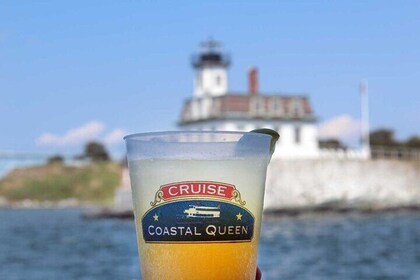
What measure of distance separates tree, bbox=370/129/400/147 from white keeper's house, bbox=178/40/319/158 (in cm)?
2197

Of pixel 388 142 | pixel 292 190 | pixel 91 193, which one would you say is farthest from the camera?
pixel 91 193

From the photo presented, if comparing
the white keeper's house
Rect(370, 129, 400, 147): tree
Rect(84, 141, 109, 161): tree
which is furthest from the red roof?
Rect(84, 141, 109, 161): tree

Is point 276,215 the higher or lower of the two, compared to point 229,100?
lower

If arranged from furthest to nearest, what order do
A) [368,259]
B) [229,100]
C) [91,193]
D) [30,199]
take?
[30,199] < [91,193] < [229,100] < [368,259]

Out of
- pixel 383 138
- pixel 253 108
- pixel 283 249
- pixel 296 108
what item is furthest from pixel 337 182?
pixel 383 138

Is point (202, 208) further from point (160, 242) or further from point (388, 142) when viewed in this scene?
point (388, 142)

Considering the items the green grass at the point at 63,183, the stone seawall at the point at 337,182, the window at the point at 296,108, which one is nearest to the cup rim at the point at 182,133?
the stone seawall at the point at 337,182

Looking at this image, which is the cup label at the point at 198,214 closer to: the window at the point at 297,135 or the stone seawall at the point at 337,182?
the stone seawall at the point at 337,182

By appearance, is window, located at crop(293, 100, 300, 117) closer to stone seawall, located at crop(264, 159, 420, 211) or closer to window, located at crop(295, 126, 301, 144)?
window, located at crop(295, 126, 301, 144)

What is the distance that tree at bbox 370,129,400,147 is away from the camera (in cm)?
8362

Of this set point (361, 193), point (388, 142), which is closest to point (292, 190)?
point (361, 193)

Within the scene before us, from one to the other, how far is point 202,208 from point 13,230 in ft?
208

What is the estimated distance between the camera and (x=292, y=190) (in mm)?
55062

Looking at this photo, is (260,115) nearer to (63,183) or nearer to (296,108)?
(296,108)
